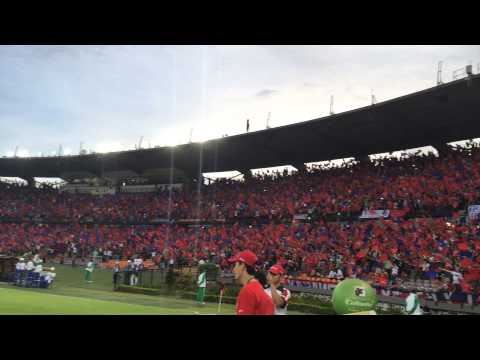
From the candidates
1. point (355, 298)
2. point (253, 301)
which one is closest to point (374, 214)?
point (355, 298)

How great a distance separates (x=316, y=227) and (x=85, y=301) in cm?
1702

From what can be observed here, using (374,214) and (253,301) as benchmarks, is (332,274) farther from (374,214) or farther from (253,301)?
(253,301)

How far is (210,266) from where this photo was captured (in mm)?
27547

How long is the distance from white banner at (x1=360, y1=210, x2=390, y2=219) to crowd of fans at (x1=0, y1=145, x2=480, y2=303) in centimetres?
35

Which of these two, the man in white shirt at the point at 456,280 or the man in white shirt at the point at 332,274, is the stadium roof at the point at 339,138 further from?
the man in white shirt at the point at 332,274

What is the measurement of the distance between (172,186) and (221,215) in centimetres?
1157

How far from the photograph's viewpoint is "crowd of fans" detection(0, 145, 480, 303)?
2262 centimetres

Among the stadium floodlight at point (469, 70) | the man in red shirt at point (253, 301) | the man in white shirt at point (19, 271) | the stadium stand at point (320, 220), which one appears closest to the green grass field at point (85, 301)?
the man in white shirt at point (19, 271)

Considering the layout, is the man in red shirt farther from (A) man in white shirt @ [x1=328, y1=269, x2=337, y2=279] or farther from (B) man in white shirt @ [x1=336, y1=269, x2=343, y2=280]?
(A) man in white shirt @ [x1=328, y1=269, x2=337, y2=279]

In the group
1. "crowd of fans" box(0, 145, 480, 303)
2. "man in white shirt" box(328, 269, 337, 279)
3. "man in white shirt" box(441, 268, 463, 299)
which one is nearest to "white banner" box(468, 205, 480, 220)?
"crowd of fans" box(0, 145, 480, 303)

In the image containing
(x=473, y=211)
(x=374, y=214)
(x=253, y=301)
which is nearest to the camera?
(x=253, y=301)

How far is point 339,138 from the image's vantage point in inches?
1341

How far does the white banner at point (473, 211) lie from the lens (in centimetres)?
2334
